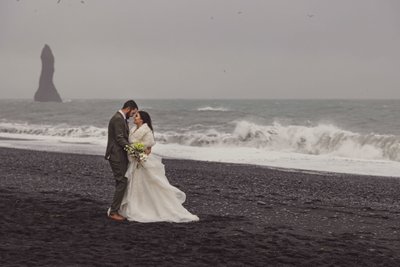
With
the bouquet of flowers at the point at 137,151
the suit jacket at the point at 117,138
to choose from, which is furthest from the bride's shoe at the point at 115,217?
the bouquet of flowers at the point at 137,151

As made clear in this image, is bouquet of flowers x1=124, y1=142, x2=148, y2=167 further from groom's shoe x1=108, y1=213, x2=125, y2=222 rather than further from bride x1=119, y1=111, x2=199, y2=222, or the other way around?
groom's shoe x1=108, y1=213, x2=125, y2=222

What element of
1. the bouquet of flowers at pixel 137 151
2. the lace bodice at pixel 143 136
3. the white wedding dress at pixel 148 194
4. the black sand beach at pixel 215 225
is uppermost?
the lace bodice at pixel 143 136

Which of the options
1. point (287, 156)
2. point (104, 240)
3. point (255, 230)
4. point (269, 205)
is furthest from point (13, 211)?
point (287, 156)

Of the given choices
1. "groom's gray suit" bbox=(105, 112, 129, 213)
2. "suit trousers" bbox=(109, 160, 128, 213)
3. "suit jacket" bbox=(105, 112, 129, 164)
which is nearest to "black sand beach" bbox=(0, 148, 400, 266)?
"suit trousers" bbox=(109, 160, 128, 213)

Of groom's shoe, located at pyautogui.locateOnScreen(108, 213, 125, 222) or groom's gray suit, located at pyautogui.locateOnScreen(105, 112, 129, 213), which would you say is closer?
groom's gray suit, located at pyautogui.locateOnScreen(105, 112, 129, 213)

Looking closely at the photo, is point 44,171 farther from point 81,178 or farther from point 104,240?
point 104,240

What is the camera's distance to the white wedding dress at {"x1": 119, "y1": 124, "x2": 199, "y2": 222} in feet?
33.8

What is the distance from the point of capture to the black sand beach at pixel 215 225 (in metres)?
7.82

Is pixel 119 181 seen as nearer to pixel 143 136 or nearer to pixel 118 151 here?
pixel 118 151

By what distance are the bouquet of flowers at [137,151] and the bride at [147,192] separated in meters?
0.11

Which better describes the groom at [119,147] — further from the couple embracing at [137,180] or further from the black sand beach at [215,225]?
the black sand beach at [215,225]

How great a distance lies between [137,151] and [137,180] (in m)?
0.66

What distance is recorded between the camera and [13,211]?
34.2 ft

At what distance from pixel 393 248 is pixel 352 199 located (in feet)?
16.8
